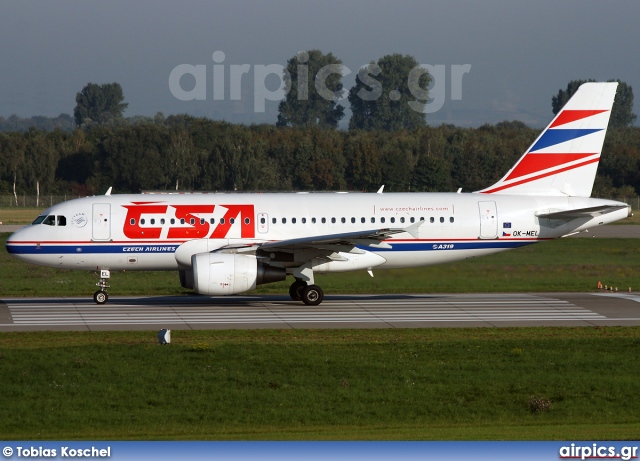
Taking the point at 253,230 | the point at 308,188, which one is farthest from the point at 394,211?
the point at 308,188

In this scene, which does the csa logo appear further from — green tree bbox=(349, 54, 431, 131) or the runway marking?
green tree bbox=(349, 54, 431, 131)

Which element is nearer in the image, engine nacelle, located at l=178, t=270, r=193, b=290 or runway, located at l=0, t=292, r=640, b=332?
runway, located at l=0, t=292, r=640, b=332

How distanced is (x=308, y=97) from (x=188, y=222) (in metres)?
141

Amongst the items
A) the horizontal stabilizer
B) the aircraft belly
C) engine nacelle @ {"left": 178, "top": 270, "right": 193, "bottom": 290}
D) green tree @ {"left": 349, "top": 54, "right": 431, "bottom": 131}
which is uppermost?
green tree @ {"left": 349, "top": 54, "right": 431, "bottom": 131}

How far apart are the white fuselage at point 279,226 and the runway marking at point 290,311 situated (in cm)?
150

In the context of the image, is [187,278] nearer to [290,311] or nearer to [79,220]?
[290,311]

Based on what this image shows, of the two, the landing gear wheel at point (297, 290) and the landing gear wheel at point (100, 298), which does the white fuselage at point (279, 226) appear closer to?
the landing gear wheel at point (100, 298)

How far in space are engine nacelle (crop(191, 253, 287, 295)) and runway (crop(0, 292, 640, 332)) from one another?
2.75 ft

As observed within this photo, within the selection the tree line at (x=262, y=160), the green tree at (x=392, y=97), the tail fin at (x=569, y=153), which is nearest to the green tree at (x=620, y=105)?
the green tree at (x=392, y=97)

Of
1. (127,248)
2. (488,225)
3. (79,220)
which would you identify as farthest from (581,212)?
(79,220)

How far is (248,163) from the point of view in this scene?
3514 inches

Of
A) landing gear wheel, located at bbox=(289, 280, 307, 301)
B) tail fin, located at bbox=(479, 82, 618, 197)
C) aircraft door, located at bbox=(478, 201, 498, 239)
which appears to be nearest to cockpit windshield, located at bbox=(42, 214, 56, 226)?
landing gear wheel, located at bbox=(289, 280, 307, 301)

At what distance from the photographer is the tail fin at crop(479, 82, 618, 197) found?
33406 mm

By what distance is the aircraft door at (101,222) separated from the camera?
31.6 metres
